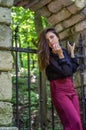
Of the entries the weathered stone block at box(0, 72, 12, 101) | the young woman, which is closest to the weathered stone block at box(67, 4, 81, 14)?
the young woman

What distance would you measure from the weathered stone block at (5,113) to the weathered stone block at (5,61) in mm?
365

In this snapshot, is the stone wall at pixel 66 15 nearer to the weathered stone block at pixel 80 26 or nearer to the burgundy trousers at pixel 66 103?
the weathered stone block at pixel 80 26

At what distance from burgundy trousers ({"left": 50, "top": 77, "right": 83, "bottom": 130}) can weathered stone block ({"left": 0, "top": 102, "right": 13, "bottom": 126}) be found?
494 millimetres

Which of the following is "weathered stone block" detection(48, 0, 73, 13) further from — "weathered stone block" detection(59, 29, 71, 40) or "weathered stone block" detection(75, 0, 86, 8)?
"weathered stone block" detection(59, 29, 71, 40)

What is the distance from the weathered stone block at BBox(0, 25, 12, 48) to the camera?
11.9 feet

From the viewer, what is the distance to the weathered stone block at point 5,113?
350 centimetres

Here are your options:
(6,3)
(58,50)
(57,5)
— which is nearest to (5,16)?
(6,3)

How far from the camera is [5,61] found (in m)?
3.61

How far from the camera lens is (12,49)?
3.79m

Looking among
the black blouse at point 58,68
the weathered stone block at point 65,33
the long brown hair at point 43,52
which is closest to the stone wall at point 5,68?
the long brown hair at point 43,52

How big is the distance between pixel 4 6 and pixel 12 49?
464mm

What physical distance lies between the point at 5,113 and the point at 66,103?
628 mm

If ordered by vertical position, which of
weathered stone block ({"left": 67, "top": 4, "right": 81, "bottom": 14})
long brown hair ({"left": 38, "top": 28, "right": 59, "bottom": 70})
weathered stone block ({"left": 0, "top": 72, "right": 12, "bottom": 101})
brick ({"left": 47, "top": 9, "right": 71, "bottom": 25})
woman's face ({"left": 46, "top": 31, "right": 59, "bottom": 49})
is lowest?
weathered stone block ({"left": 0, "top": 72, "right": 12, "bottom": 101})

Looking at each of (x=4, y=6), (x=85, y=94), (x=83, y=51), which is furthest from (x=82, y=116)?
(x=4, y=6)
